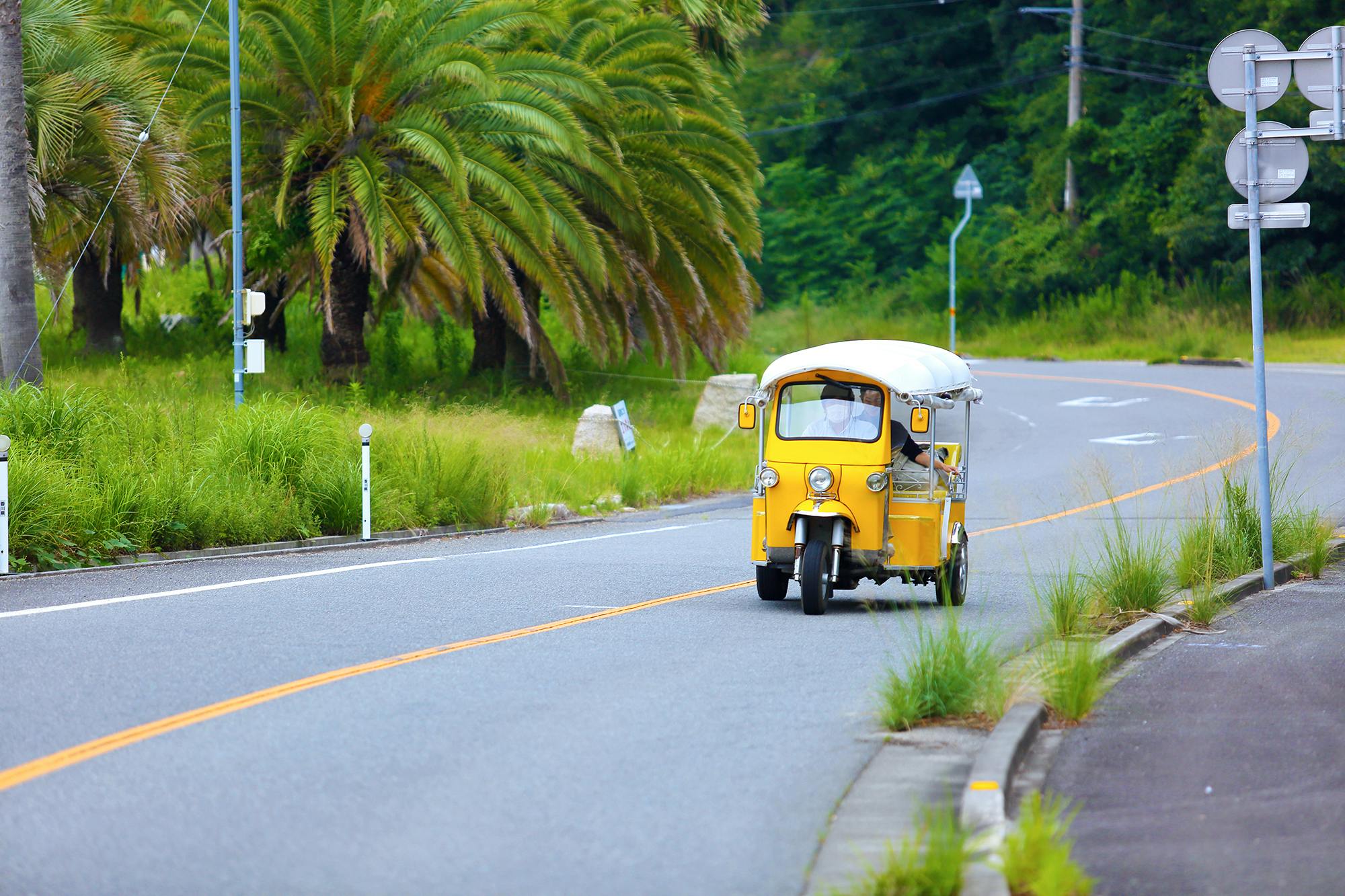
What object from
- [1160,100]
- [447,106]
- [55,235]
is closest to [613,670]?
[447,106]

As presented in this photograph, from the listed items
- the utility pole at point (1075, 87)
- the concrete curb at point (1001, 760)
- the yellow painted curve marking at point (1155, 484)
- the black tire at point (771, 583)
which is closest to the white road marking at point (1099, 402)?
the yellow painted curve marking at point (1155, 484)

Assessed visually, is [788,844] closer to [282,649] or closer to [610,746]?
[610,746]

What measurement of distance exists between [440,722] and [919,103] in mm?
64181

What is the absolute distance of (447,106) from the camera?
26.6 meters

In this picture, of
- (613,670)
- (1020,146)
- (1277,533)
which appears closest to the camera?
(613,670)

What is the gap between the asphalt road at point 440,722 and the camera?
5.70 m

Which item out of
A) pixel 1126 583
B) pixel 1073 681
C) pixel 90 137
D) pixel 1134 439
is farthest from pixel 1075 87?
pixel 1073 681

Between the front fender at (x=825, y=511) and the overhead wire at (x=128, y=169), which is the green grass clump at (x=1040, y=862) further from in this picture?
the overhead wire at (x=128, y=169)

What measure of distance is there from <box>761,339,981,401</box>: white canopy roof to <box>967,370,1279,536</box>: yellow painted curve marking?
1.32 meters

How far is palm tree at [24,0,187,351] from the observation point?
2320cm

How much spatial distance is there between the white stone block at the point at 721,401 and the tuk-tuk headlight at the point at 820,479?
18.2 metres

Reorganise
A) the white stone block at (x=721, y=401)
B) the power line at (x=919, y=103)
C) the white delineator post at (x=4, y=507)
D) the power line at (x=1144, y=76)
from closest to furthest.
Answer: the white delineator post at (x=4, y=507), the white stone block at (x=721, y=401), the power line at (x=1144, y=76), the power line at (x=919, y=103)

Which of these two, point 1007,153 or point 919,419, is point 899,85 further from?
point 919,419

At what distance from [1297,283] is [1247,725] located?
47418mm
